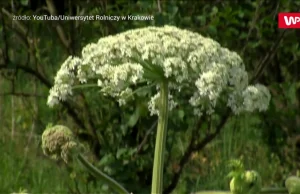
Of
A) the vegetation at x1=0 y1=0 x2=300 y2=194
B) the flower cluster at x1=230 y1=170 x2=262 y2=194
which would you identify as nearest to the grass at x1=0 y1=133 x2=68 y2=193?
the vegetation at x1=0 y1=0 x2=300 y2=194

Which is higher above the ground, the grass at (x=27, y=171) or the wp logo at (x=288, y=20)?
the wp logo at (x=288, y=20)

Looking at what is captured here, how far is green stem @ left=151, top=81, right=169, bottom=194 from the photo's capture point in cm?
115

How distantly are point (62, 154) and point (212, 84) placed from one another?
0.24 meters

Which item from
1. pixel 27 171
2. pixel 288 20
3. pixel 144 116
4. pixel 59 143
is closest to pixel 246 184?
pixel 59 143

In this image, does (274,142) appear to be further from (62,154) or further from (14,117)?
(62,154)

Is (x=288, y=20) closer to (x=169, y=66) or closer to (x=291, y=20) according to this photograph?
(x=291, y=20)

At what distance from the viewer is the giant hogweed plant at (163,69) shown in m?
1.14

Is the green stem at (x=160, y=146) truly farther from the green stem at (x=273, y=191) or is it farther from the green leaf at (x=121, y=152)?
the green leaf at (x=121, y=152)

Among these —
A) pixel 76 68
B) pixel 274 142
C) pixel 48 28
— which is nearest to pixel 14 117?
pixel 48 28

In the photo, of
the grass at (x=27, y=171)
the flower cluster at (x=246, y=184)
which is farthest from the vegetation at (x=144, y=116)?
the flower cluster at (x=246, y=184)

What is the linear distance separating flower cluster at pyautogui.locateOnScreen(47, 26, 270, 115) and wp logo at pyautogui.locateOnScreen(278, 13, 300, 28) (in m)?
2.00

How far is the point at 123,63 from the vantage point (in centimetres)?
118

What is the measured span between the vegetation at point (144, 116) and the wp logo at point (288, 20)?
0.12 ft

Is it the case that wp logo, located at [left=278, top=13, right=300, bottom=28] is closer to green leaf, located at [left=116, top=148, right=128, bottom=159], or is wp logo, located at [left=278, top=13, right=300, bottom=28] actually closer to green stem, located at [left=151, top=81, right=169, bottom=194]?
green leaf, located at [left=116, top=148, right=128, bottom=159]
